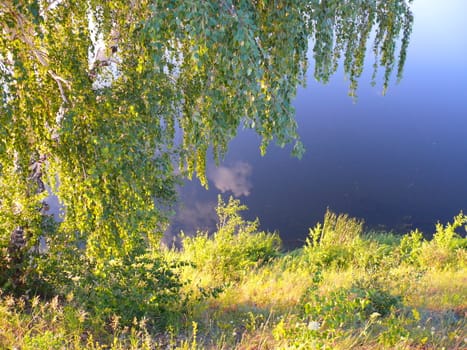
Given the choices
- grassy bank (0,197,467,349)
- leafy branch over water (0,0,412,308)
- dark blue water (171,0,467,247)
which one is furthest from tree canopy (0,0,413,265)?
dark blue water (171,0,467,247)

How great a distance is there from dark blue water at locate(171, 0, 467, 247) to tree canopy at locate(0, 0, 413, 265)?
9330 millimetres

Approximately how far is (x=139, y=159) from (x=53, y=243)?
1810mm

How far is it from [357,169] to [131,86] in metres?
13.9

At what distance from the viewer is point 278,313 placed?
421 centimetres

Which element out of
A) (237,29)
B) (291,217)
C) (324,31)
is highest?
(291,217)

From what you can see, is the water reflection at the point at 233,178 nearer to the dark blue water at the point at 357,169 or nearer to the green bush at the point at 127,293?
the dark blue water at the point at 357,169

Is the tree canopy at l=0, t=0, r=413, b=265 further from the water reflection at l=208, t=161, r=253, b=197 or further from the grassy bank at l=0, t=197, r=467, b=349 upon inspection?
the water reflection at l=208, t=161, r=253, b=197

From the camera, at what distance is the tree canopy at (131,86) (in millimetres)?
2303

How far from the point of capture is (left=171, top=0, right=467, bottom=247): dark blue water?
511 inches

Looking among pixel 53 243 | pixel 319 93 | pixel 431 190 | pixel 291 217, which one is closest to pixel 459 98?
pixel 319 93

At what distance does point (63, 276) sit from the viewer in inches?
158

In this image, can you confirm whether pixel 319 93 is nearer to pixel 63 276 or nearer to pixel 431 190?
pixel 431 190

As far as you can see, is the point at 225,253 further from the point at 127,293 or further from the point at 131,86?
the point at 131,86

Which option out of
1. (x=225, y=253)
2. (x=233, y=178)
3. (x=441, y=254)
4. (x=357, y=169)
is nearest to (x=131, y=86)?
(x=225, y=253)
